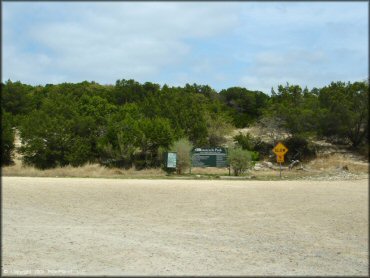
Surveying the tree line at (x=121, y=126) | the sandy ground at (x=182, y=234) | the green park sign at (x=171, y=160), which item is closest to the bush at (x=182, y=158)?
the green park sign at (x=171, y=160)

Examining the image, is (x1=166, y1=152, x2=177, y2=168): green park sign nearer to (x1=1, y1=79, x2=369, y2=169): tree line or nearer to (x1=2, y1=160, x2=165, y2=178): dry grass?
(x1=2, y1=160, x2=165, y2=178): dry grass

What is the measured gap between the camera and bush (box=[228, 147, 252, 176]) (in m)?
31.0

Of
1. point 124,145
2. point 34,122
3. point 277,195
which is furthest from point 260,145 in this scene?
point 277,195

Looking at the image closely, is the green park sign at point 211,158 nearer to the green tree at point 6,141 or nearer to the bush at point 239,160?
the bush at point 239,160

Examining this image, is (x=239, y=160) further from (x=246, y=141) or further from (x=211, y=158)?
(x=246, y=141)

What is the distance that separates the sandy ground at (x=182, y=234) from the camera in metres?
7.16

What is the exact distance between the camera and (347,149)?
377 inches

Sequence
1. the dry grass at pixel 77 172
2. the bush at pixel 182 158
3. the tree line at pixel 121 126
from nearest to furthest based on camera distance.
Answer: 1. the dry grass at pixel 77 172
2. the bush at pixel 182 158
3. the tree line at pixel 121 126

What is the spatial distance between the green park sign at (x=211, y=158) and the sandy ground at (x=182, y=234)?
609 inches

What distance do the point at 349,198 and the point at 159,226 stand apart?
782cm

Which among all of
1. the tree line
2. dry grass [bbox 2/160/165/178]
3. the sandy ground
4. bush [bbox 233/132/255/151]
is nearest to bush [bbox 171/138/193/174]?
dry grass [bbox 2/160/165/178]

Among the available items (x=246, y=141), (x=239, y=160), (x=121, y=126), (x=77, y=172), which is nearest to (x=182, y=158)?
(x=239, y=160)

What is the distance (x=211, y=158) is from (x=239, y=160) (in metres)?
2.40

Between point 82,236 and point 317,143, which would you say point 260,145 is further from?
point 82,236
